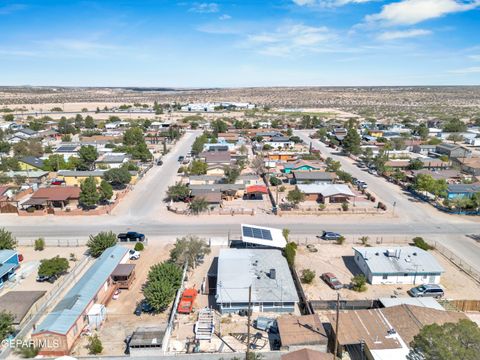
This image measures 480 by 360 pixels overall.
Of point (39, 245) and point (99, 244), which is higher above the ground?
point (99, 244)

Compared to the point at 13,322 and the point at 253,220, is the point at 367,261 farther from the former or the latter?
the point at 13,322

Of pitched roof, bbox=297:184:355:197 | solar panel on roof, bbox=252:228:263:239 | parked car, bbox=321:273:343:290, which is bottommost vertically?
parked car, bbox=321:273:343:290

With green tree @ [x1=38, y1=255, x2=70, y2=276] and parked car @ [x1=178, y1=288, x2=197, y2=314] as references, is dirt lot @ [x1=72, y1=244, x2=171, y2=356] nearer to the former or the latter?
parked car @ [x1=178, y1=288, x2=197, y2=314]

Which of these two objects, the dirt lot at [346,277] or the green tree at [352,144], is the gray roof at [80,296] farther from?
the green tree at [352,144]

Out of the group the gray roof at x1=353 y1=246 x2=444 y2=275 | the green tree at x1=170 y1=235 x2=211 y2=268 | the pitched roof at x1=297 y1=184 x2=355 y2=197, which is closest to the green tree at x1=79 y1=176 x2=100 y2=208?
the green tree at x1=170 y1=235 x2=211 y2=268

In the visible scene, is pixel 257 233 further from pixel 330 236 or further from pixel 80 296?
pixel 80 296

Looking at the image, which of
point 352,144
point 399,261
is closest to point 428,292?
→ point 399,261

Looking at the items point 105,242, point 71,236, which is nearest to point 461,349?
point 105,242

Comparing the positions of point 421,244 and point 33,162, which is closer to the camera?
point 421,244
